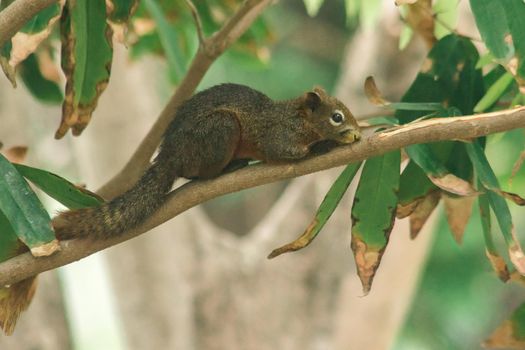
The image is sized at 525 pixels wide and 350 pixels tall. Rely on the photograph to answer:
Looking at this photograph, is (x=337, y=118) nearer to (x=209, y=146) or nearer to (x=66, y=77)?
(x=209, y=146)

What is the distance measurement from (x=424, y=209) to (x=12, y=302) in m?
0.99

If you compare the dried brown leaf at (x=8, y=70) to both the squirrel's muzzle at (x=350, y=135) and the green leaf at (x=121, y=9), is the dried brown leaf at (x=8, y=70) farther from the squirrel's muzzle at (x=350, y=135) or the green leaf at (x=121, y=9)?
the squirrel's muzzle at (x=350, y=135)

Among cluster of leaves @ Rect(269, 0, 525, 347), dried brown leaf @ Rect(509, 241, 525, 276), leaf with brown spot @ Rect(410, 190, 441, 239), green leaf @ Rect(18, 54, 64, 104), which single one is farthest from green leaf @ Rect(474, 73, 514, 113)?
green leaf @ Rect(18, 54, 64, 104)

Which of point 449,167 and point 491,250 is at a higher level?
point 449,167

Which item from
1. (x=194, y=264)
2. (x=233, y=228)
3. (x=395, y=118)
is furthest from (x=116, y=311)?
(x=233, y=228)

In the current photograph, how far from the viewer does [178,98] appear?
283cm

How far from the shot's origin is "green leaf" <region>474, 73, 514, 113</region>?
2.57 meters

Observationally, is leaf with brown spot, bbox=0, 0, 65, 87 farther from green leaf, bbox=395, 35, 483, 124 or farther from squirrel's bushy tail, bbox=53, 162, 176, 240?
green leaf, bbox=395, 35, 483, 124

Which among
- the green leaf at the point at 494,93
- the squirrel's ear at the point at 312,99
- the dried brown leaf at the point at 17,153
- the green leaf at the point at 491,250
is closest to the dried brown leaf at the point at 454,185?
the green leaf at the point at 491,250

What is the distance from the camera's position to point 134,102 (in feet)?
16.2

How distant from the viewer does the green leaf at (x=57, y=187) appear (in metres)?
2.37

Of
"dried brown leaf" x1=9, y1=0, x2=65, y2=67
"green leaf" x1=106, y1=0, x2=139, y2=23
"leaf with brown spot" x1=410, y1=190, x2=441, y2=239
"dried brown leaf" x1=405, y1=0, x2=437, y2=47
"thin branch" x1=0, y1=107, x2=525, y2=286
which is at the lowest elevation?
"leaf with brown spot" x1=410, y1=190, x2=441, y2=239

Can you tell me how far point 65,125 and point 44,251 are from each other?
48cm

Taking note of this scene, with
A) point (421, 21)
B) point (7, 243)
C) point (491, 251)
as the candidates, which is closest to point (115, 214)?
point (7, 243)
